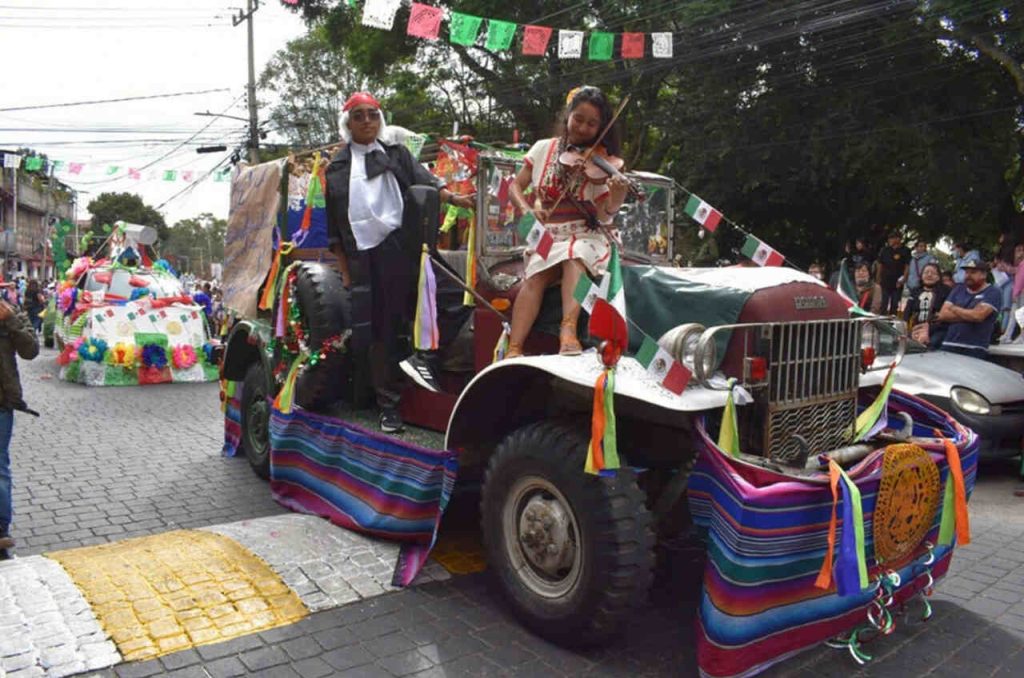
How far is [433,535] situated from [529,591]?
2.42 feet

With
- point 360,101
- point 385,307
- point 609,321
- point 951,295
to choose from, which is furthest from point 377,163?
point 951,295

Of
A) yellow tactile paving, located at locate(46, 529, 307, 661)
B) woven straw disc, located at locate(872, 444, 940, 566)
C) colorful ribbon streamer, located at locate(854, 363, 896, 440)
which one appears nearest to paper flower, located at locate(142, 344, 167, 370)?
yellow tactile paving, located at locate(46, 529, 307, 661)

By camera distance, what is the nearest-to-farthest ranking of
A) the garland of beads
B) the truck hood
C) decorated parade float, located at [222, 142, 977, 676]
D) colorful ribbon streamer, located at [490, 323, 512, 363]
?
decorated parade float, located at [222, 142, 977, 676], colorful ribbon streamer, located at [490, 323, 512, 363], the garland of beads, the truck hood

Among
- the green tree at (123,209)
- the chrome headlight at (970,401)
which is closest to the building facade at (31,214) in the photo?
the green tree at (123,209)

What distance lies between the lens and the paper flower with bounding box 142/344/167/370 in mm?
12391

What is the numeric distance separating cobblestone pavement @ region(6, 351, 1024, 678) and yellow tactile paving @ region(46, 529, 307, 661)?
0.10 m

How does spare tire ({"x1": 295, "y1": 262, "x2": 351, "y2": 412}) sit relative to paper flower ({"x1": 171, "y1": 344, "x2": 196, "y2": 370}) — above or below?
above

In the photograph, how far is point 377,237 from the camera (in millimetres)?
4633

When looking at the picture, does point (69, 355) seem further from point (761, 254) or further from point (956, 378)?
point (956, 378)

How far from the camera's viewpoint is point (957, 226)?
18.7 metres

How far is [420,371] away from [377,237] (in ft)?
2.80

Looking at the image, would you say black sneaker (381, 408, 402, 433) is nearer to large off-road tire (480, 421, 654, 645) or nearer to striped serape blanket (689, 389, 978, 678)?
large off-road tire (480, 421, 654, 645)

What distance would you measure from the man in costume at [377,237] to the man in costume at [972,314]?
19.3 feet

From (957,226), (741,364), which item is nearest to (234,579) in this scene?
(741,364)
